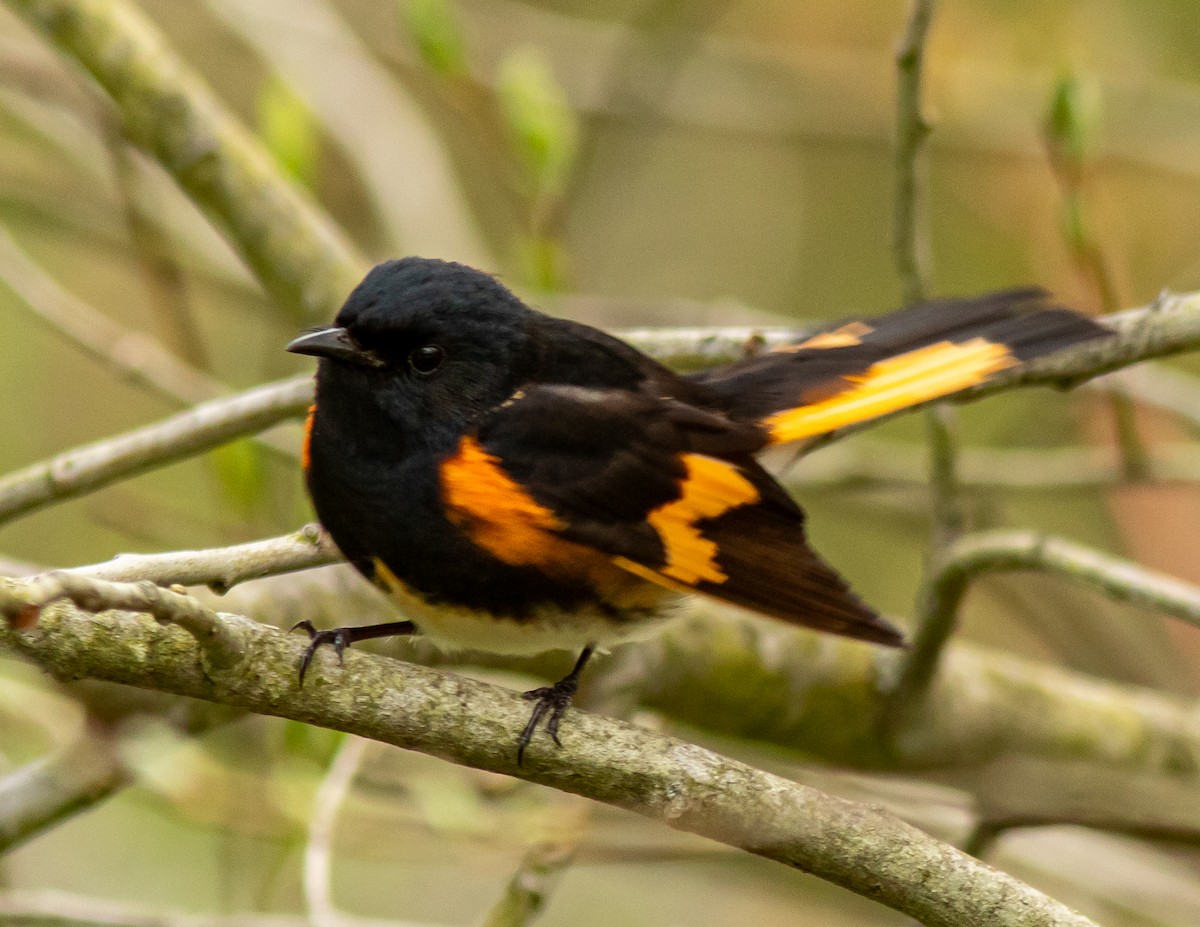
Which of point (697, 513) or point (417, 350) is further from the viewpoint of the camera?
point (697, 513)

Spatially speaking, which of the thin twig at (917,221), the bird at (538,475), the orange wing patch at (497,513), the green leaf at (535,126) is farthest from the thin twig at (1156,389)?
the orange wing patch at (497,513)

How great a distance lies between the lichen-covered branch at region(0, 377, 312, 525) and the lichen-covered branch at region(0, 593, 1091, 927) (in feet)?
2.62

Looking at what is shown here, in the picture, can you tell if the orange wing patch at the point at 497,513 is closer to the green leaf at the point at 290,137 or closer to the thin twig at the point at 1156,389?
the green leaf at the point at 290,137

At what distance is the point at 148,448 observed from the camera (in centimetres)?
251

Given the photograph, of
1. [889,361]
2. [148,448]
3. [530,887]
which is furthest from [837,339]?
[148,448]

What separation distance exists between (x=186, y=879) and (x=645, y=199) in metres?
3.23

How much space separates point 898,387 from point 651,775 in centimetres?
120

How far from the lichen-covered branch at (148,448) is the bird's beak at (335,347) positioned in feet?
0.83

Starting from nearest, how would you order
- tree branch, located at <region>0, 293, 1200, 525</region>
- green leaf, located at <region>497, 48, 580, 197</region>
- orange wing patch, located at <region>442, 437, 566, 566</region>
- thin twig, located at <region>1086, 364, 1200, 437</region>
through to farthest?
orange wing patch, located at <region>442, 437, 566, 566</region>, tree branch, located at <region>0, 293, 1200, 525</region>, green leaf, located at <region>497, 48, 580, 197</region>, thin twig, located at <region>1086, 364, 1200, 437</region>

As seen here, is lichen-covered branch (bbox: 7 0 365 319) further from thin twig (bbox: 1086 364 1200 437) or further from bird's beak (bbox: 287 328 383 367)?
thin twig (bbox: 1086 364 1200 437)

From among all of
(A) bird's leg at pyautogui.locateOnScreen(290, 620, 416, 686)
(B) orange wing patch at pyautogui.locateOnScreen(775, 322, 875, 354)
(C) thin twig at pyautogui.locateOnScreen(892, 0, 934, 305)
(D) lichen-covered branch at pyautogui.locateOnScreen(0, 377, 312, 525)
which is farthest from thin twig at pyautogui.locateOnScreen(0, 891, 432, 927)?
(C) thin twig at pyautogui.locateOnScreen(892, 0, 934, 305)

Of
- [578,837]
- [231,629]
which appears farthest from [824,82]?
[231,629]

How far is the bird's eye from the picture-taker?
2.48 metres

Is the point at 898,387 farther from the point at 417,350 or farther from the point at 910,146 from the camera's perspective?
the point at 417,350
